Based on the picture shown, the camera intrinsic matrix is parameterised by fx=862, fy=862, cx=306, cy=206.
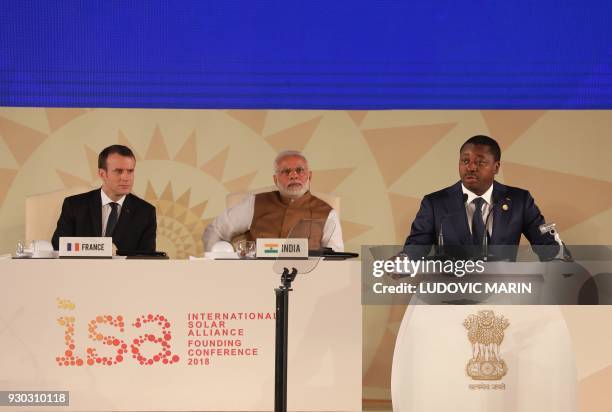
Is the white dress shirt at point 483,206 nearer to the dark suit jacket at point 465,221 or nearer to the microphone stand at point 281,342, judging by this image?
the dark suit jacket at point 465,221

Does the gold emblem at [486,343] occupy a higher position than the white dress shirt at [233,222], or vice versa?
the white dress shirt at [233,222]

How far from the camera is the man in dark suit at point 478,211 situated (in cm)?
486

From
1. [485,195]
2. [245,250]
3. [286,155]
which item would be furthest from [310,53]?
[245,250]

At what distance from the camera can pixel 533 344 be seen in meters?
3.53

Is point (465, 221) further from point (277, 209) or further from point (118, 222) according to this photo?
point (118, 222)

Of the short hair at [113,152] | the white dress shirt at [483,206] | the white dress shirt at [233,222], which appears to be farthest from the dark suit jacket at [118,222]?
the white dress shirt at [483,206]

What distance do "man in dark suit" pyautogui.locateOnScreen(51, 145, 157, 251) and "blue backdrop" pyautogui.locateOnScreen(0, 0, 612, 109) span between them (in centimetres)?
63

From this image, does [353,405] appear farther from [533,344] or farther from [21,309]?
[21,309]

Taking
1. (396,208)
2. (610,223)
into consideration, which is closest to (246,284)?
(396,208)

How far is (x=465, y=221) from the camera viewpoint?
4.92 metres

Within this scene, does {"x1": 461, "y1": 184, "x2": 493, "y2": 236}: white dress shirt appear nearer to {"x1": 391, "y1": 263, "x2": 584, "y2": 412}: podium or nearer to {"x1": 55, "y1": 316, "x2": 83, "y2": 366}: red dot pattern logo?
{"x1": 391, "y1": 263, "x2": 584, "y2": 412}: podium

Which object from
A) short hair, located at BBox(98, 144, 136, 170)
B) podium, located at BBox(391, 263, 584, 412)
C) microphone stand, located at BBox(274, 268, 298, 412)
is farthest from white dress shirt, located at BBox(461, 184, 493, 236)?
short hair, located at BBox(98, 144, 136, 170)

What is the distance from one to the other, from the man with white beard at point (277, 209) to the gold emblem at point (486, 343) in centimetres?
195

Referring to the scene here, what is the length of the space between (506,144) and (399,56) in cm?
94
